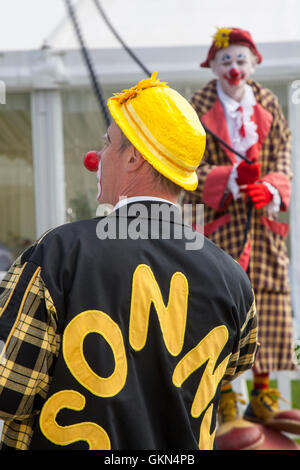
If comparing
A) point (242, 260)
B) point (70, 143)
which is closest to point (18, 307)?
point (242, 260)

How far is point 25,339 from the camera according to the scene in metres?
0.85

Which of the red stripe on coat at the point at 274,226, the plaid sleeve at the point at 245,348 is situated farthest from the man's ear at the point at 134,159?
the red stripe on coat at the point at 274,226

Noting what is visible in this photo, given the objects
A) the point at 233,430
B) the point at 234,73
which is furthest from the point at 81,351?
the point at 234,73

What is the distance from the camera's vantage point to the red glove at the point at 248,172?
2.05 m

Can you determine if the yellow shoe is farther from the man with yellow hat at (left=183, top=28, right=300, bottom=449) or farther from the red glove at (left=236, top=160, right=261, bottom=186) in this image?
the red glove at (left=236, top=160, right=261, bottom=186)

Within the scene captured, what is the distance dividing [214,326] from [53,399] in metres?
0.31

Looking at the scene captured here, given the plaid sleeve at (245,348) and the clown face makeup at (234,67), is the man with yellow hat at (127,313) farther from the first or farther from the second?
the clown face makeup at (234,67)

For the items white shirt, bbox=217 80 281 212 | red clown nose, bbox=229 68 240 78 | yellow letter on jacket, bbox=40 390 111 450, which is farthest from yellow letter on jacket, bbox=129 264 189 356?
red clown nose, bbox=229 68 240 78

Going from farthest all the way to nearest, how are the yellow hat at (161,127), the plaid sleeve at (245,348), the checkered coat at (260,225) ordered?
the checkered coat at (260,225), the plaid sleeve at (245,348), the yellow hat at (161,127)

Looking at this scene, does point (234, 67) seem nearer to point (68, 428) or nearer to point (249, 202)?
point (249, 202)

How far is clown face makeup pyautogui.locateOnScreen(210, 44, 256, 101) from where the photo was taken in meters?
2.19

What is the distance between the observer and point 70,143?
339 centimetres

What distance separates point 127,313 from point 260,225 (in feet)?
4.72
